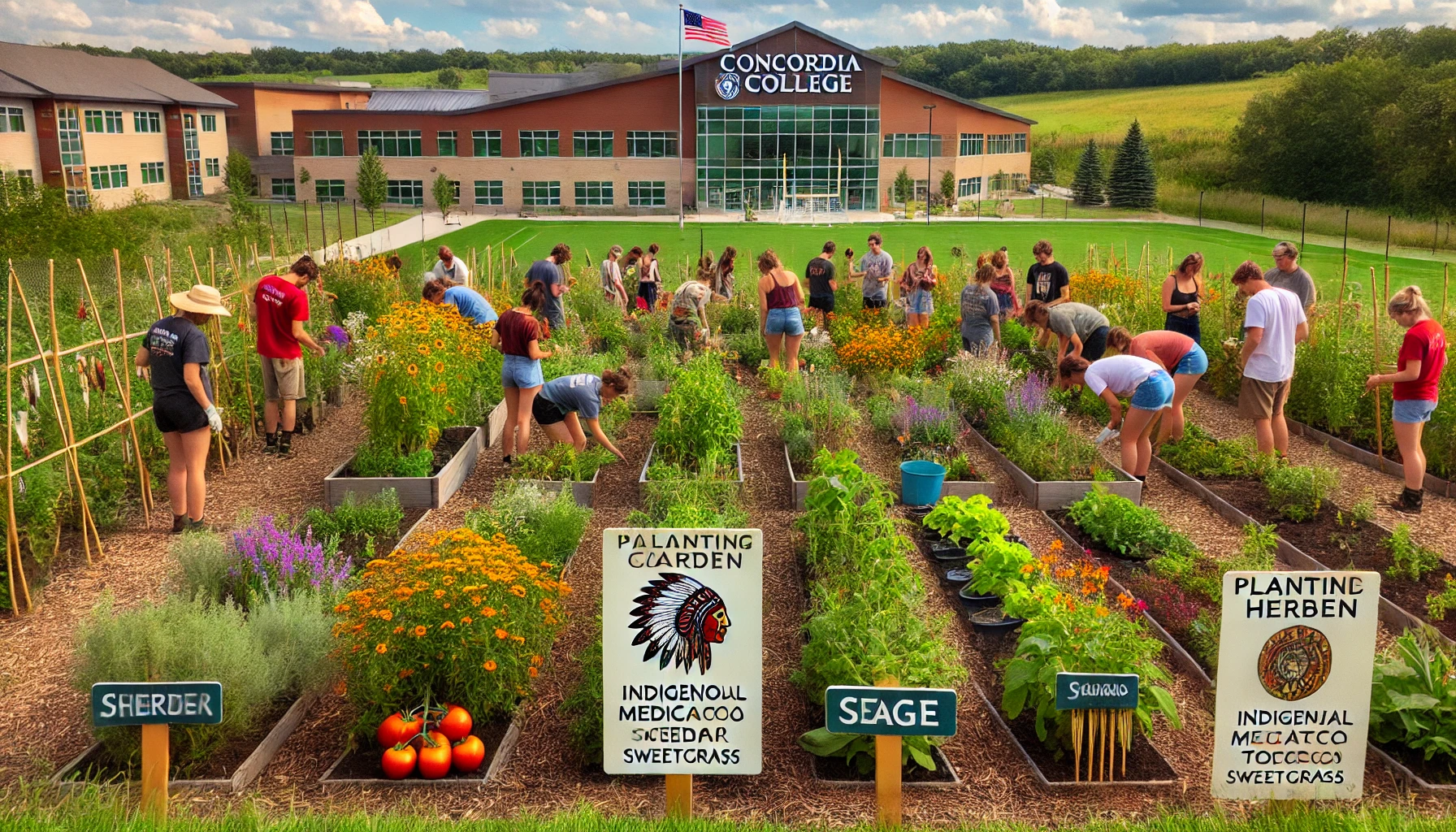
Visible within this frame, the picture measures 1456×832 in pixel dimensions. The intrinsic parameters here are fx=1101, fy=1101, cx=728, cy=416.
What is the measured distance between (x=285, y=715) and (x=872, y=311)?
10993mm

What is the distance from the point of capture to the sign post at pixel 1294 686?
4.07 meters

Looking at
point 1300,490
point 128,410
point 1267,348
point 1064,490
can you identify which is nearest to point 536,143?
point 128,410

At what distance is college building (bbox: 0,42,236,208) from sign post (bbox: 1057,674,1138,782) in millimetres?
41945

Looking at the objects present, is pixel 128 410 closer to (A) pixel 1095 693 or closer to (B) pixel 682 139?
(A) pixel 1095 693

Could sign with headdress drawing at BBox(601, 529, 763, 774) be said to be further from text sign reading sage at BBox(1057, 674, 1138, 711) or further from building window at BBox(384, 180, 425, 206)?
building window at BBox(384, 180, 425, 206)

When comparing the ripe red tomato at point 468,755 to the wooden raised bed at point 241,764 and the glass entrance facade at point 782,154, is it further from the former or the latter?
the glass entrance facade at point 782,154

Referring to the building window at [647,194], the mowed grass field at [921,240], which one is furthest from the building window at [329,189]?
the mowed grass field at [921,240]

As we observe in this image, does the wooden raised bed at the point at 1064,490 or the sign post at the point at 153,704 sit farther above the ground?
the sign post at the point at 153,704

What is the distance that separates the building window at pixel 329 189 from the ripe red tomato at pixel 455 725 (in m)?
58.0

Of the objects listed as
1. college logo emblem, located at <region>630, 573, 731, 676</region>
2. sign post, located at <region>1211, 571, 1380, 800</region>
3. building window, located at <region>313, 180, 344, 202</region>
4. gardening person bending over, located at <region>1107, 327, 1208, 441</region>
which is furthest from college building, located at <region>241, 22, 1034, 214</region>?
college logo emblem, located at <region>630, 573, 731, 676</region>

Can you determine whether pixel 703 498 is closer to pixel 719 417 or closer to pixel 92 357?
pixel 719 417

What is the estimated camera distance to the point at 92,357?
29.3ft

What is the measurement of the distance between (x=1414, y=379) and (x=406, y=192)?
5462 cm

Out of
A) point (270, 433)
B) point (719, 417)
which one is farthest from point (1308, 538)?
point (270, 433)
